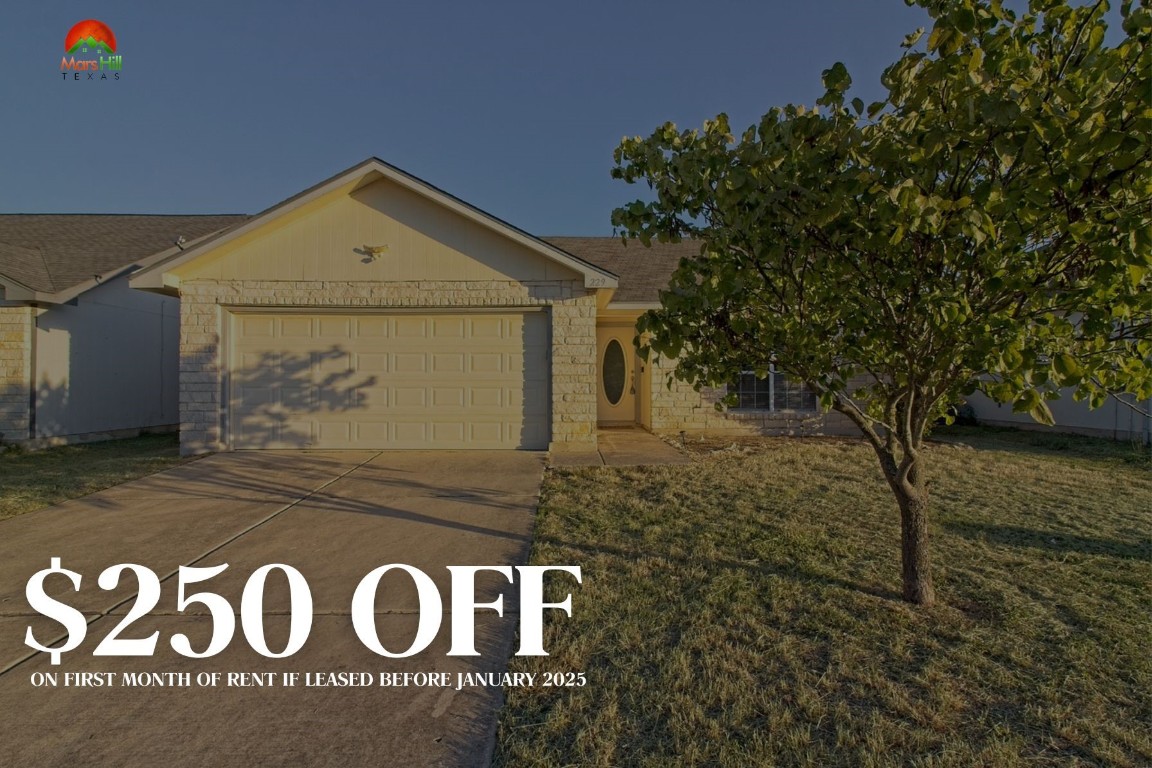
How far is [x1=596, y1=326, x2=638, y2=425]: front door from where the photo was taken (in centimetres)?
1382

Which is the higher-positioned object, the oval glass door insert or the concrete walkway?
the oval glass door insert

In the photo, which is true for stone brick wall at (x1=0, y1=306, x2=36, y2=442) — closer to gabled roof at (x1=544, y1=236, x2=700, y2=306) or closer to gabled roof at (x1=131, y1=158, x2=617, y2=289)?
gabled roof at (x1=131, y1=158, x2=617, y2=289)

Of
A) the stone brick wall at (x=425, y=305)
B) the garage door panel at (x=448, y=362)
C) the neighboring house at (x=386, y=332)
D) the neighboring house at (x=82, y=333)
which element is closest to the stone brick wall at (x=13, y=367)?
the neighboring house at (x=82, y=333)

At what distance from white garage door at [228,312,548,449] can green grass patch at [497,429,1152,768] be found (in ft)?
11.8

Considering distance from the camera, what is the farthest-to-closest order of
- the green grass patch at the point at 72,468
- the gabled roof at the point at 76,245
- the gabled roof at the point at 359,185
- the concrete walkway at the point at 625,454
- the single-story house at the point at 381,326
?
the gabled roof at the point at 76,245, the single-story house at the point at 381,326, the gabled roof at the point at 359,185, the concrete walkway at the point at 625,454, the green grass patch at the point at 72,468

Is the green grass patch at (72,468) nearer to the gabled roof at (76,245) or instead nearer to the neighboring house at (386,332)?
the neighboring house at (386,332)

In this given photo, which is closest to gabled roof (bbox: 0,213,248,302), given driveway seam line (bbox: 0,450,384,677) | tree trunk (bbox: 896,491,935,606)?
driveway seam line (bbox: 0,450,384,677)

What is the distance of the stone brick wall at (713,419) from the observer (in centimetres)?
1230

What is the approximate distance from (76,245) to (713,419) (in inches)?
570

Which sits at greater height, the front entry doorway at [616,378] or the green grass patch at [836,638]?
the front entry doorway at [616,378]

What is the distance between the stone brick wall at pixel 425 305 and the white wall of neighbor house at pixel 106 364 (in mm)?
3854

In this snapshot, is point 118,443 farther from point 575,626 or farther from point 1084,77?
point 1084,77

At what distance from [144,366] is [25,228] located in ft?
18.7

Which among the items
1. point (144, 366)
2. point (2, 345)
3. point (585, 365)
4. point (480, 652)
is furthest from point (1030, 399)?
point (144, 366)
